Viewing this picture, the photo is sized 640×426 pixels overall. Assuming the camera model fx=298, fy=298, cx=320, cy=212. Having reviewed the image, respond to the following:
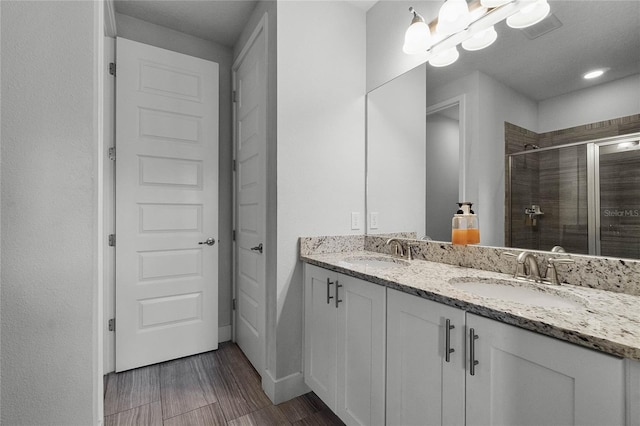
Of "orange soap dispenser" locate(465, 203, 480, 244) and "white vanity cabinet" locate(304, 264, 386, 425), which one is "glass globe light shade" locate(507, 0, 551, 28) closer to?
"orange soap dispenser" locate(465, 203, 480, 244)

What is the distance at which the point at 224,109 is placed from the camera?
102 inches

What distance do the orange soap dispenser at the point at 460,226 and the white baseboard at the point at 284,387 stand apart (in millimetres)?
1200

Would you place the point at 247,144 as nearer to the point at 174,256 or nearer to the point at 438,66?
the point at 174,256

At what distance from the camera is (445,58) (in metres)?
1.58

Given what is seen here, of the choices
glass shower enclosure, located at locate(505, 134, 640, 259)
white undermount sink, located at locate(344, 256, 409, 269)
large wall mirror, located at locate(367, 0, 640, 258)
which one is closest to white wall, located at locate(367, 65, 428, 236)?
large wall mirror, located at locate(367, 0, 640, 258)

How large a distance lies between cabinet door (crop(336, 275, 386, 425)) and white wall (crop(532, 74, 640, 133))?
948 mm

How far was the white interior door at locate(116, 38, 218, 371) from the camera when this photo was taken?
207 centimetres

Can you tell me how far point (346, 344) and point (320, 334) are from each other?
245 mm

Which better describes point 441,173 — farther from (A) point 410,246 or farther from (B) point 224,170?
(B) point 224,170

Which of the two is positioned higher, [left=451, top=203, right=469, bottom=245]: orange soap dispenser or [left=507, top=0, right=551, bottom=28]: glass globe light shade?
[left=507, top=0, right=551, bottom=28]: glass globe light shade

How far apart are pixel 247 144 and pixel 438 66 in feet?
4.47

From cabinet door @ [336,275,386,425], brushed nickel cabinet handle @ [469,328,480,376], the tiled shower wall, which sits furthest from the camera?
cabinet door @ [336,275,386,425]

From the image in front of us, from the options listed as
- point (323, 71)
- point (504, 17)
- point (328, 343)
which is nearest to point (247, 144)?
point (323, 71)

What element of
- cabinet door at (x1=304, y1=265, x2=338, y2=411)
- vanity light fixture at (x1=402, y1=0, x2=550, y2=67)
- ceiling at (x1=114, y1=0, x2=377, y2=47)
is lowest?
cabinet door at (x1=304, y1=265, x2=338, y2=411)
